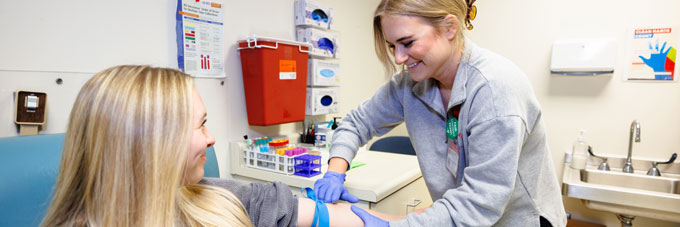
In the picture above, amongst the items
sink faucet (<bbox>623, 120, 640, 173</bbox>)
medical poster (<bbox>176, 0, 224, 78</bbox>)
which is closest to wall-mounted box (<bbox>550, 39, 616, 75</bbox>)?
sink faucet (<bbox>623, 120, 640, 173</bbox>)

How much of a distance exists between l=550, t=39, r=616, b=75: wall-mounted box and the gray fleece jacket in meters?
1.37

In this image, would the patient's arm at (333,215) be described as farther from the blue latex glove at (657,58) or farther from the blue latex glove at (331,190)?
the blue latex glove at (657,58)

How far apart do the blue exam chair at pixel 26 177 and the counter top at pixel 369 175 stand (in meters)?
0.68

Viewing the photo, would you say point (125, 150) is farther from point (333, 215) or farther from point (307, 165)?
point (307, 165)

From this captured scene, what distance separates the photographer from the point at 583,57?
2037 mm

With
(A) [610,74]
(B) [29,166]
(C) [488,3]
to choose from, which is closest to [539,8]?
(C) [488,3]

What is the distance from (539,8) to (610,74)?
54cm

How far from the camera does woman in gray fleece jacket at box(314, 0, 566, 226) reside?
792 mm

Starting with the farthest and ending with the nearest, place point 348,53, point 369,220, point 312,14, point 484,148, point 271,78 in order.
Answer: point 348,53 < point 312,14 < point 271,78 < point 369,220 < point 484,148

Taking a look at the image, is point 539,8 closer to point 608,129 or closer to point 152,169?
point 608,129

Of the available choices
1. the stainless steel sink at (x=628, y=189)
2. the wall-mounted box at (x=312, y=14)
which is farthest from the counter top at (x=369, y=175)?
the stainless steel sink at (x=628, y=189)

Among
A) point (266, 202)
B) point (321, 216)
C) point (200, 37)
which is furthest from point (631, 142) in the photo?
point (200, 37)

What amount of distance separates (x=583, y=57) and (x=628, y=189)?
759mm

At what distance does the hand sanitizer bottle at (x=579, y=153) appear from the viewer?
210 cm
